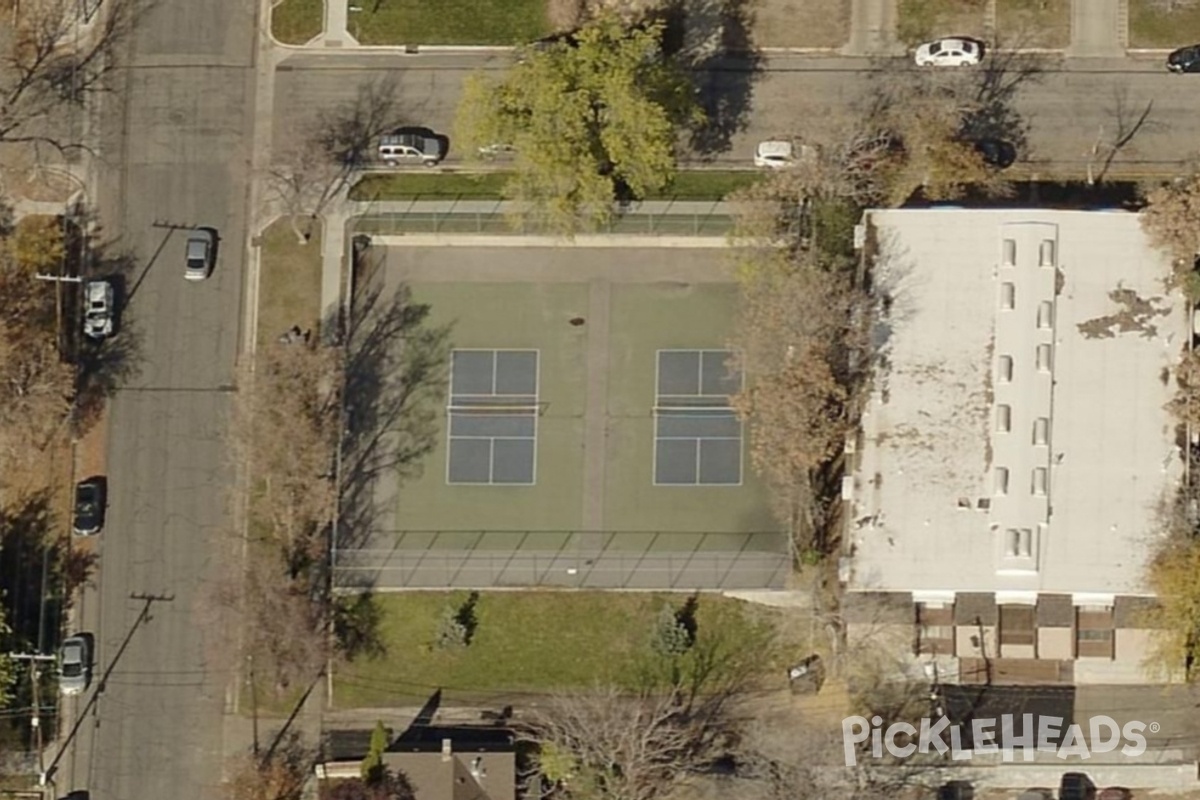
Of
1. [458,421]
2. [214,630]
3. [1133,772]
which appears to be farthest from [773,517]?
[214,630]

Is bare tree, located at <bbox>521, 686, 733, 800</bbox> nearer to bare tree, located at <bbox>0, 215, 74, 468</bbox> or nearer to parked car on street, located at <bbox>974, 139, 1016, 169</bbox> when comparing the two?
bare tree, located at <bbox>0, 215, 74, 468</bbox>

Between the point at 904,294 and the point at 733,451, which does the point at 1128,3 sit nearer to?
the point at 904,294

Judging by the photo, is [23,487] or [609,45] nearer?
[609,45]

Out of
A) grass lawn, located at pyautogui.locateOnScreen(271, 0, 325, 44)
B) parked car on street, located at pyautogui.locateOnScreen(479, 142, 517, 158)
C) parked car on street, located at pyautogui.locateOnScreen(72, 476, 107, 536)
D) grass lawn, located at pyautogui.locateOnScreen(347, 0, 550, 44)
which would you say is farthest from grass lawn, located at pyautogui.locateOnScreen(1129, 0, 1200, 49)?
parked car on street, located at pyautogui.locateOnScreen(72, 476, 107, 536)

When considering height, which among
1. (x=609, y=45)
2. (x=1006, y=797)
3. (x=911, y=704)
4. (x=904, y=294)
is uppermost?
(x=609, y=45)
